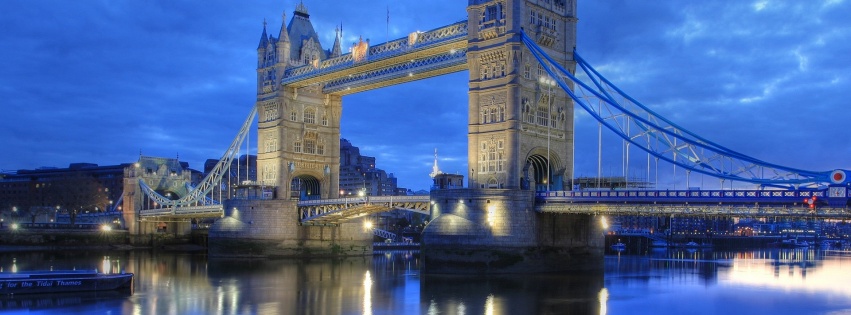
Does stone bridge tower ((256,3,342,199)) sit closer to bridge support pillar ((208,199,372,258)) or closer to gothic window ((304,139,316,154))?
gothic window ((304,139,316,154))

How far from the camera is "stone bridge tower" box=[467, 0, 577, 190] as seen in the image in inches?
2005

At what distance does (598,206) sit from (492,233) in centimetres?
654

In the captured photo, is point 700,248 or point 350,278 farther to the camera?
point 700,248

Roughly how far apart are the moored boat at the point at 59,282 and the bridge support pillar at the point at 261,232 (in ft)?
93.4

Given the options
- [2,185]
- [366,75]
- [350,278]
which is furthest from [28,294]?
[2,185]

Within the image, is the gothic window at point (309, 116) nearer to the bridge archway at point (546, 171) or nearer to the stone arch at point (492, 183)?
the bridge archway at point (546, 171)

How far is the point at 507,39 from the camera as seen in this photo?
168ft

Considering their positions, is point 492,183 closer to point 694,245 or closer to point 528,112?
point 528,112

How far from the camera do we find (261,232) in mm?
69188

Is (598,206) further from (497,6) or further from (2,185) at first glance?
(2,185)

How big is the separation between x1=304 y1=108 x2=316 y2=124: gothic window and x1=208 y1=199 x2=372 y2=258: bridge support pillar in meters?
7.93

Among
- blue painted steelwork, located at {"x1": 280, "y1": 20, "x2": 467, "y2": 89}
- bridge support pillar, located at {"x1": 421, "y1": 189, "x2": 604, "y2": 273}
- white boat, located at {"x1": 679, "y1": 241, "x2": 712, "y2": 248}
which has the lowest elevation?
white boat, located at {"x1": 679, "y1": 241, "x2": 712, "y2": 248}

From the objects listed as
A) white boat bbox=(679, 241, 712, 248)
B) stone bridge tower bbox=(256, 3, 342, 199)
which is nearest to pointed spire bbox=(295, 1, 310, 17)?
stone bridge tower bbox=(256, 3, 342, 199)

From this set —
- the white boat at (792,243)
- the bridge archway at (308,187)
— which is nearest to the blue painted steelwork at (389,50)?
the bridge archway at (308,187)
